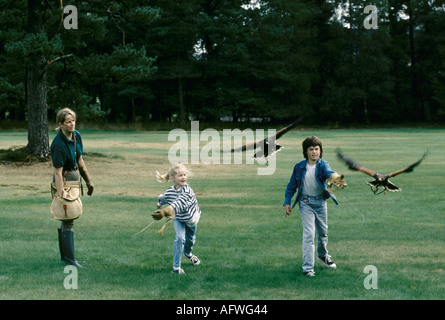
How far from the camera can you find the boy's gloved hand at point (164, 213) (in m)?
6.44

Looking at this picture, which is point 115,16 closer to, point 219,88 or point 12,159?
point 12,159

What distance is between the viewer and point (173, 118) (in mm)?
86000

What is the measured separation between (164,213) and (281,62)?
5923 cm

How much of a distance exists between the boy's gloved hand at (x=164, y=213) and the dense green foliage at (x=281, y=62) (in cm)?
5329

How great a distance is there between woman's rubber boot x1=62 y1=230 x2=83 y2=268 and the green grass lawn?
0.13 metres

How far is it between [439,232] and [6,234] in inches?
281

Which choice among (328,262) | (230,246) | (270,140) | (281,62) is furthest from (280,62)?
(270,140)

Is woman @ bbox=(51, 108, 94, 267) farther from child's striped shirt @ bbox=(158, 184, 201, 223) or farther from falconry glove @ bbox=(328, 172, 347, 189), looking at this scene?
falconry glove @ bbox=(328, 172, 347, 189)

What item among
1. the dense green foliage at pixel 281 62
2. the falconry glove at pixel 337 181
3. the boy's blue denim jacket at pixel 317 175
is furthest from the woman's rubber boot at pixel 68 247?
the dense green foliage at pixel 281 62

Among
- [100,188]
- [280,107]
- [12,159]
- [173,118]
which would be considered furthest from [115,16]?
[173,118]

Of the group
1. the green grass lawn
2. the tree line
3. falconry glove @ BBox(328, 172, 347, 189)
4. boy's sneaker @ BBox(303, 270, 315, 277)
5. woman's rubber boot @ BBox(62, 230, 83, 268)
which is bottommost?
the green grass lawn

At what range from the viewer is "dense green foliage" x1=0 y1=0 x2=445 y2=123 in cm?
6525

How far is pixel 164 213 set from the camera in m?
6.57

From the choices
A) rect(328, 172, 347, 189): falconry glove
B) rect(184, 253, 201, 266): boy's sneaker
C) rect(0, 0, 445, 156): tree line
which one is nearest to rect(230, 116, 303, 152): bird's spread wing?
rect(328, 172, 347, 189): falconry glove
